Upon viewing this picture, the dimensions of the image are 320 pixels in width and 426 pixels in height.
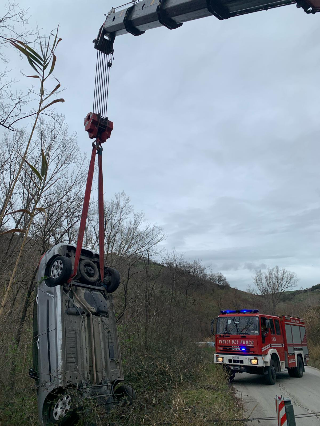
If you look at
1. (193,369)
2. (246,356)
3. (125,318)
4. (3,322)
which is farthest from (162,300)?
(3,322)

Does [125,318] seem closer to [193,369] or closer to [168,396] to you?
[193,369]

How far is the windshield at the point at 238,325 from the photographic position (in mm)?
12945

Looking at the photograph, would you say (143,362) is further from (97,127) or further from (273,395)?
(97,127)

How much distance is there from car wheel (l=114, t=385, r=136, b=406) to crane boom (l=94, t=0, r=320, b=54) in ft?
26.0

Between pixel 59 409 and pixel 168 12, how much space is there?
27.9 ft

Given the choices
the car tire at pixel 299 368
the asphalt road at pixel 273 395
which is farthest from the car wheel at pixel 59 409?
the car tire at pixel 299 368

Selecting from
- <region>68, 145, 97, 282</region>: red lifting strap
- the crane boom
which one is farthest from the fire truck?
the crane boom

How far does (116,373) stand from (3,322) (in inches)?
101

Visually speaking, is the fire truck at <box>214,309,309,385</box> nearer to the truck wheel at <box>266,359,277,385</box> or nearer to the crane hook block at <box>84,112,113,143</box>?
the truck wheel at <box>266,359,277,385</box>

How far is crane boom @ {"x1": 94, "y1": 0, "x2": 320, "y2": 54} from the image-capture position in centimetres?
769

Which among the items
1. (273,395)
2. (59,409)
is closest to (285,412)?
(59,409)

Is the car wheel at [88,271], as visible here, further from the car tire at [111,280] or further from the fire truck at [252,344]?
the fire truck at [252,344]

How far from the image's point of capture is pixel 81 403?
5375mm

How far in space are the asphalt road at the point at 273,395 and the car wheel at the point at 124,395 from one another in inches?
89.6
